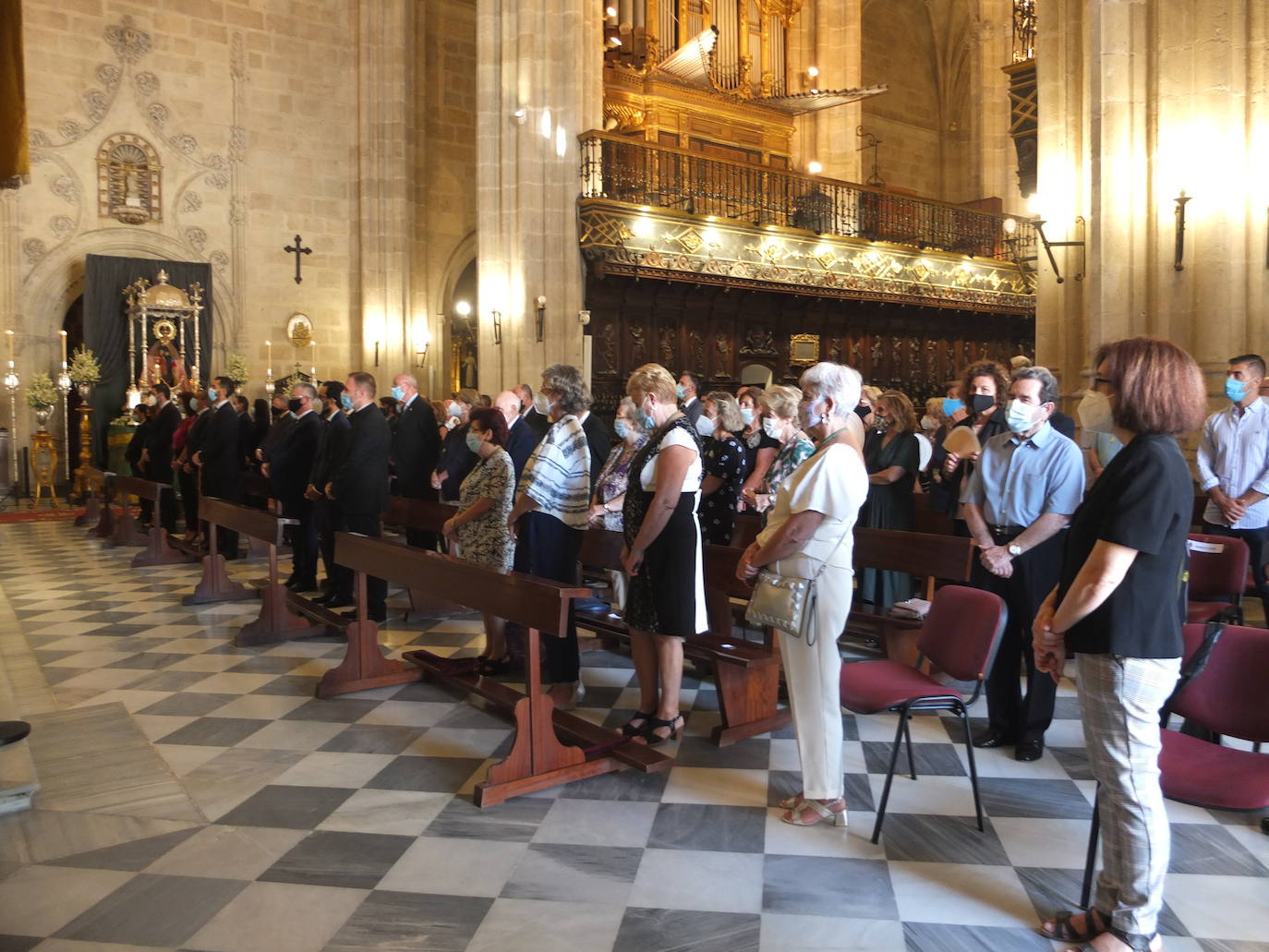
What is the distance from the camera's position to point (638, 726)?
4363mm

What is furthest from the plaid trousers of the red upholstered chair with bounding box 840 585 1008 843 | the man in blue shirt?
the man in blue shirt

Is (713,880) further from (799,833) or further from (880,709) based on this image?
(880,709)

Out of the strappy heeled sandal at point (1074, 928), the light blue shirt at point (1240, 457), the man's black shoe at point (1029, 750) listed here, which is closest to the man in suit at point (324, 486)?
→ the man's black shoe at point (1029, 750)

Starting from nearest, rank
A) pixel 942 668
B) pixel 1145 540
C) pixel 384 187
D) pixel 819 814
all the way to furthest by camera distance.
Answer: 1. pixel 1145 540
2. pixel 819 814
3. pixel 942 668
4. pixel 384 187

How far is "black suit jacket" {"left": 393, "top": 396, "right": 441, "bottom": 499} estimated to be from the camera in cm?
776

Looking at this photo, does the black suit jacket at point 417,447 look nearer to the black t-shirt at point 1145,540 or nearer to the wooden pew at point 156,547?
the wooden pew at point 156,547

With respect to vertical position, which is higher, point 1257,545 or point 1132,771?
point 1257,545

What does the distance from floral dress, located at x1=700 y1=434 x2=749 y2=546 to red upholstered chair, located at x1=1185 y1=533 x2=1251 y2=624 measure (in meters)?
2.70

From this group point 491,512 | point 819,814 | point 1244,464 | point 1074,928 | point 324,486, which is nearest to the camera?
point 1074,928

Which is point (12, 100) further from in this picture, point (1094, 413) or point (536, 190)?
point (536, 190)

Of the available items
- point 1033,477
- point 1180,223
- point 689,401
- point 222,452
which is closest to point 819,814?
point 1033,477

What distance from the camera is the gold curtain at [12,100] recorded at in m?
3.83

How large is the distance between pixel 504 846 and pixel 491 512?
240 cm

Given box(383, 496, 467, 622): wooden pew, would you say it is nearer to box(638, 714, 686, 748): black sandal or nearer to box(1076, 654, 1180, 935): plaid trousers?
box(638, 714, 686, 748): black sandal
